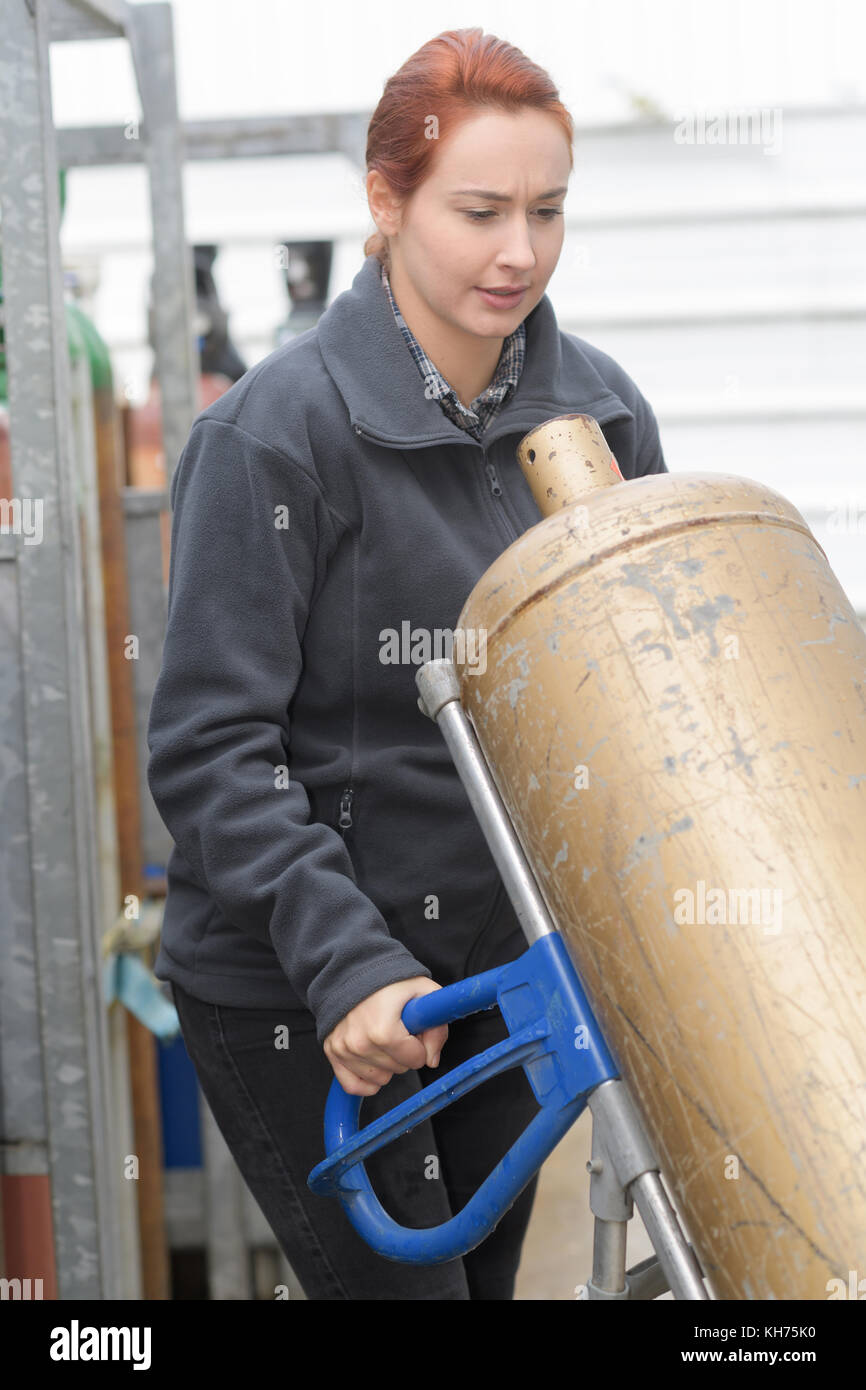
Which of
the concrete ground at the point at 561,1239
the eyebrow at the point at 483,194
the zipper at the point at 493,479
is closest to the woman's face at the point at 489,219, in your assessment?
the eyebrow at the point at 483,194

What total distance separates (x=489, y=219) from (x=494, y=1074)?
673 mm

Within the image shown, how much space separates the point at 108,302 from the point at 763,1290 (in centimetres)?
399

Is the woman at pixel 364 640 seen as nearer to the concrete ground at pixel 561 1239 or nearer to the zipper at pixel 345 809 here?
the zipper at pixel 345 809

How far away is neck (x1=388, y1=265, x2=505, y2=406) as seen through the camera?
1235 millimetres

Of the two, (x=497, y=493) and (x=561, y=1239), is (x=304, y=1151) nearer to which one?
(x=497, y=493)

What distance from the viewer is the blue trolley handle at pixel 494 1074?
3.08ft

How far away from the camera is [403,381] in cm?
121

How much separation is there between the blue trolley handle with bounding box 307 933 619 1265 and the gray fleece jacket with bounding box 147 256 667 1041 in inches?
3.3

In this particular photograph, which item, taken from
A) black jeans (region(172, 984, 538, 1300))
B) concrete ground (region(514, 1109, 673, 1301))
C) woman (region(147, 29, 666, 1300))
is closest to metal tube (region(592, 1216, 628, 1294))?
woman (region(147, 29, 666, 1300))

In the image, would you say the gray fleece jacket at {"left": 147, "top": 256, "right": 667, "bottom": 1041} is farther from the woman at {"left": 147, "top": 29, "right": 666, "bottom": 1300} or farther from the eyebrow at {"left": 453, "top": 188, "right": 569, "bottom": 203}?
the eyebrow at {"left": 453, "top": 188, "right": 569, "bottom": 203}

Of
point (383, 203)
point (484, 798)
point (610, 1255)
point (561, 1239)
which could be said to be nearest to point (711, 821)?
→ point (484, 798)

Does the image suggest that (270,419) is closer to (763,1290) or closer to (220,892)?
(220,892)

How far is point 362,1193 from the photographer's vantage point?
1127 mm
